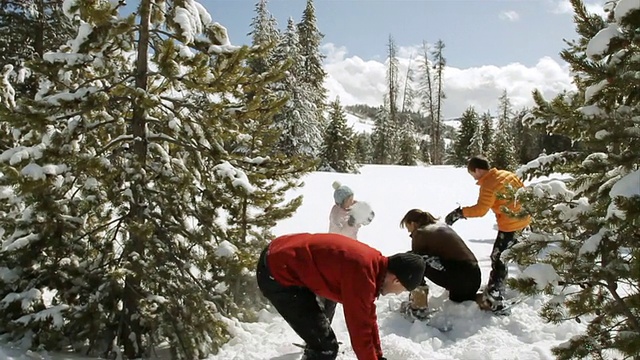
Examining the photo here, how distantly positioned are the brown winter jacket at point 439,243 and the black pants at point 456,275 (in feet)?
0.22

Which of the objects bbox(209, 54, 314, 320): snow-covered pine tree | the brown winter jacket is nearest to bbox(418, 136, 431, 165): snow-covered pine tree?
bbox(209, 54, 314, 320): snow-covered pine tree

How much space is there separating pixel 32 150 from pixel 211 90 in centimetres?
192

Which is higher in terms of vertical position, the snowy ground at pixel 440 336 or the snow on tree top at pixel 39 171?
the snow on tree top at pixel 39 171

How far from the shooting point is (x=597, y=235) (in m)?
3.43

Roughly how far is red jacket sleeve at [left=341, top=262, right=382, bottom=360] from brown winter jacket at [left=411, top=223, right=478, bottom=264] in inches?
108

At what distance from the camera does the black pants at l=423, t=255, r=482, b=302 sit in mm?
6250

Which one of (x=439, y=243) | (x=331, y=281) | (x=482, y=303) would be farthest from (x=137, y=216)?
(x=482, y=303)

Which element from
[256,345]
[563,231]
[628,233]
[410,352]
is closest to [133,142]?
[256,345]

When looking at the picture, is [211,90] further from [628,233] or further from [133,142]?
[628,233]

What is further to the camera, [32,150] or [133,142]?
[133,142]

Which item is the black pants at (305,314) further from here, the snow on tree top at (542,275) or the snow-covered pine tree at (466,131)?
the snow-covered pine tree at (466,131)

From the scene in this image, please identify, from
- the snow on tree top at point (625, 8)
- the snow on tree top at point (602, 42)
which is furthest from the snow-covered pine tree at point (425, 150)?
the snow on tree top at point (625, 8)

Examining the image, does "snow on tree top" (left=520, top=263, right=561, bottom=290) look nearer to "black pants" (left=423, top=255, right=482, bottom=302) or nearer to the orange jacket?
"black pants" (left=423, top=255, right=482, bottom=302)

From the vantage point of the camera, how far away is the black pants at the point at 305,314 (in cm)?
408
